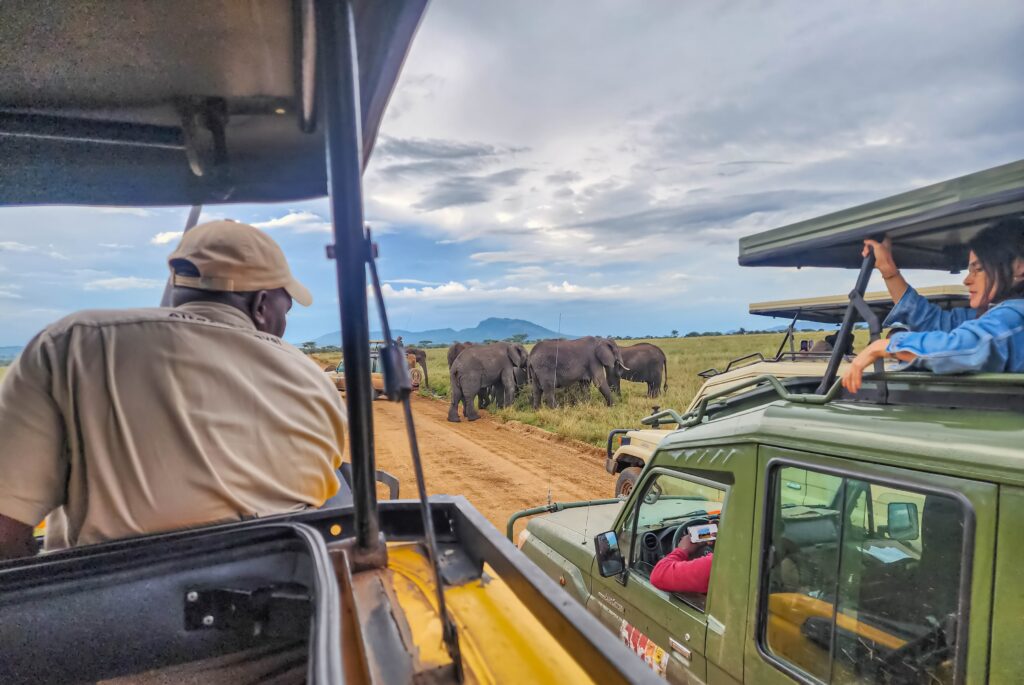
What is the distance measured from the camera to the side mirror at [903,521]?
6.23 ft

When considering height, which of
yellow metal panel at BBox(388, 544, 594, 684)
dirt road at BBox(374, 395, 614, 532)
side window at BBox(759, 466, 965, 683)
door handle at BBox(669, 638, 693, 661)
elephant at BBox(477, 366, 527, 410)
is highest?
yellow metal panel at BBox(388, 544, 594, 684)

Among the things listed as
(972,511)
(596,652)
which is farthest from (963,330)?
(596,652)

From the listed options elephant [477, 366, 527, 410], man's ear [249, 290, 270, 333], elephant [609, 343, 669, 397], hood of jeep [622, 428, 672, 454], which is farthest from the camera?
elephant [609, 343, 669, 397]

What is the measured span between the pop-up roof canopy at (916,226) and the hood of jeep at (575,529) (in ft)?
5.87

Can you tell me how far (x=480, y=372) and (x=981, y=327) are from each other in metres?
16.0

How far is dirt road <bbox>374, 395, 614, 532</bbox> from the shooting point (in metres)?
8.68

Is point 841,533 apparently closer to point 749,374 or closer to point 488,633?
point 488,633

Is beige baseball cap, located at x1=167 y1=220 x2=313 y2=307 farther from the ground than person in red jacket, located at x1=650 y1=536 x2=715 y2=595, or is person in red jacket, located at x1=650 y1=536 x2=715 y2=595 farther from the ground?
beige baseball cap, located at x1=167 y1=220 x2=313 y2=307

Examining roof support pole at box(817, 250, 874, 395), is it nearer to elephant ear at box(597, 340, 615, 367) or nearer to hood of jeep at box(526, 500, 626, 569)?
hood of jeep at box(526, 500, 626, 569)

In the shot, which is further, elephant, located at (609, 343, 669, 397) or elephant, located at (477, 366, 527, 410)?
elephant, located at (609, 343, 669, 397)

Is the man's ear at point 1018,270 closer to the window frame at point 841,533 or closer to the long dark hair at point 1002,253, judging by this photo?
the long dark hair at point 1002,253

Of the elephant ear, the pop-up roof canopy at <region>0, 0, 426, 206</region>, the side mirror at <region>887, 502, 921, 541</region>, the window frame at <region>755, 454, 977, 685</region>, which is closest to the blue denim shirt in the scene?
the side mirror at <region>887, 502, 921, 541</region>

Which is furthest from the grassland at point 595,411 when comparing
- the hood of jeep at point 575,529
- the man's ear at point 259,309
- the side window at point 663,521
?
the man's ear at point 259,309

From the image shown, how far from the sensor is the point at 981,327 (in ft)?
7.65
